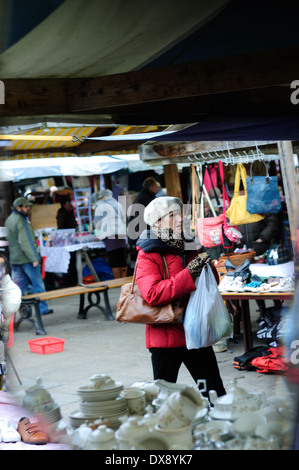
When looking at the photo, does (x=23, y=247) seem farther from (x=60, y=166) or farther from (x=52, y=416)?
(x=52, y=416)

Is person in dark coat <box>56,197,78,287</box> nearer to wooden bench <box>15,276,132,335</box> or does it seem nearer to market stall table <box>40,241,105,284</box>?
market stall table <box>40,241,105,284</box>

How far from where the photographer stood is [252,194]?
7.64m

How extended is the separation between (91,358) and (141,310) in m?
3.79

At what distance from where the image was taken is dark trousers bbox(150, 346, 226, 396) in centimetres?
384

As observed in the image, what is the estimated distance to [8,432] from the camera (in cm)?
318

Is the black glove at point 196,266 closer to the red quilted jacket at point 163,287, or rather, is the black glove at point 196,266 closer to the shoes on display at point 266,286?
the red quilted jacket at point 163,287

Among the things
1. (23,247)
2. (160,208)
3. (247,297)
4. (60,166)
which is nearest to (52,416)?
(160,208)

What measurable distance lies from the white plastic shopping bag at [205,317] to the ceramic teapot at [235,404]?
1.09 meters

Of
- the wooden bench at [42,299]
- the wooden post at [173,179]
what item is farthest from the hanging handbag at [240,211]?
the wooden bench at [42,299]

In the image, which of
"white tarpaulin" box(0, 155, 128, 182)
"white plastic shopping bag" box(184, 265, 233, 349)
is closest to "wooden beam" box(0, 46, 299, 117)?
"white plastic shopping bag" box(184, 265, 233, 349)

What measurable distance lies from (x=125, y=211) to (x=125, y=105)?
8.97 metres
